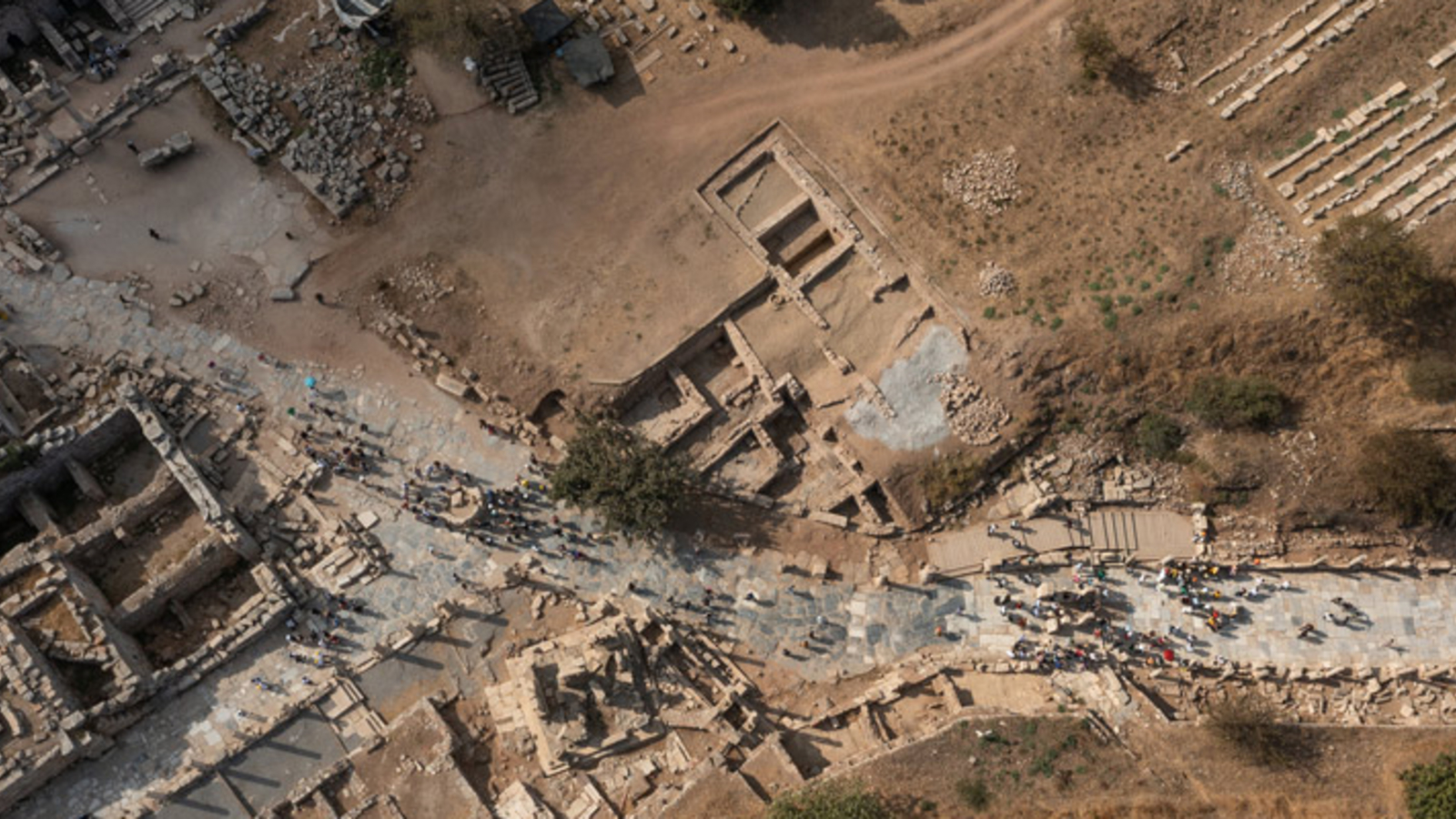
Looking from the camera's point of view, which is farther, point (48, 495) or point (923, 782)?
point (48, 495)

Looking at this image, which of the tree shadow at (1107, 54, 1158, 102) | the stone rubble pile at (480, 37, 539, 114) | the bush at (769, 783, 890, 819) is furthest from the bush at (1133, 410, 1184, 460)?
the stone rubble pile at (480, 37, 539, 114)

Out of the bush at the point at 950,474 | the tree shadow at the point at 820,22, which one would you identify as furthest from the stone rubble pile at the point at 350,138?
the bush at the point at 950,474

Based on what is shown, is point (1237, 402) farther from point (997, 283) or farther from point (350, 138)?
point (350, 138)

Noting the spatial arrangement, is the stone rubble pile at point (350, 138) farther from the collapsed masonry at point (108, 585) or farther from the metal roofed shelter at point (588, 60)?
the collapsed masonry at point (108, 585)

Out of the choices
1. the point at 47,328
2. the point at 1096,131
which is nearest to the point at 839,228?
the point at 1096,131

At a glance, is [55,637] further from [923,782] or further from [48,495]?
[923,782]

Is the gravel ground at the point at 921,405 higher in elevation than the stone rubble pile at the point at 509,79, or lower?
lower

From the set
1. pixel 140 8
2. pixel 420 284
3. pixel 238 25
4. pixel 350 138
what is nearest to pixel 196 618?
pixel 420 284
